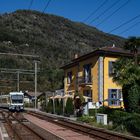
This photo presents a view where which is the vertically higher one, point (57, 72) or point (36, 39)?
point (36, 39)

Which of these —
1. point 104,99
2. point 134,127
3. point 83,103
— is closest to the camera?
point 134,127

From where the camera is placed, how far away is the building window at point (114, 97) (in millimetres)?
49625

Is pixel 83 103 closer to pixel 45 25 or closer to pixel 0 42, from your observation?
pixel 0 42


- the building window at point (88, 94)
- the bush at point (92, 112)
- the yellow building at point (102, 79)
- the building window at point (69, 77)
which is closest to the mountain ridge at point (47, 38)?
the building window at point (69, 77)

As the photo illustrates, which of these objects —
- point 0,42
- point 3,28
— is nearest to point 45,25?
point 3,28

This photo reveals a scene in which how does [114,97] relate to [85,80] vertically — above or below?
below

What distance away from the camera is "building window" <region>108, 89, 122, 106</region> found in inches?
1954

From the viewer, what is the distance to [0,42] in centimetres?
15050

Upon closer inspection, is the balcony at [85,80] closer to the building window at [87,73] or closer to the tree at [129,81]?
the building window at [87,73]

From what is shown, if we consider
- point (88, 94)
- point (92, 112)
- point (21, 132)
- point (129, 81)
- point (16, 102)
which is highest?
point (129, 81)

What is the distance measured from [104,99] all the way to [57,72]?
204ft

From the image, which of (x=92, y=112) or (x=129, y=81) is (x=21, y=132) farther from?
(x=92, y=112)

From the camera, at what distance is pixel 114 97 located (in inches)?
1986

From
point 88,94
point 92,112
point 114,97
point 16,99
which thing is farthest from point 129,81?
point 16,99
